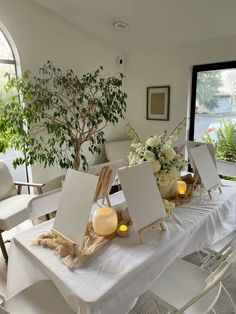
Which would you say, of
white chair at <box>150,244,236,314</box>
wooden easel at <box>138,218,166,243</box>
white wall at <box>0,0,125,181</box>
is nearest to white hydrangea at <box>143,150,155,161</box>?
wooden easel at <box>138,218,166,243</box>

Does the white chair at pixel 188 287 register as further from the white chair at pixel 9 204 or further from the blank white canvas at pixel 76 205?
the white chair at pixel 9 204

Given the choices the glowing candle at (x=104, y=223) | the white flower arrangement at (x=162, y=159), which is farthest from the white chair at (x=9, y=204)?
the white flower arrangement at (x=162, y=159)

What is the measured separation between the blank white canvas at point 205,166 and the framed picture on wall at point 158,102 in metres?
1.88

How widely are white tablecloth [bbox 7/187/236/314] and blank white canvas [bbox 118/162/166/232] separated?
0.33ft

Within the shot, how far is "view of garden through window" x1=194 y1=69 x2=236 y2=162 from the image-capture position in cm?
304

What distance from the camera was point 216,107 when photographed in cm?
318

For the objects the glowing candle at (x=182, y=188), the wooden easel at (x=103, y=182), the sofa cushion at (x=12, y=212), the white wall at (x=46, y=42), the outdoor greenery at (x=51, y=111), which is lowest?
the sofa cushion at (x=12, y=212)

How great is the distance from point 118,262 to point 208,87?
2868 mm

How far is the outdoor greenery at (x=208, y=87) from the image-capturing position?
3.13m

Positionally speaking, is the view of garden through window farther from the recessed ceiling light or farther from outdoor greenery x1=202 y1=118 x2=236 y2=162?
the recessed ceiling light

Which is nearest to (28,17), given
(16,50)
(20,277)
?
(16,50)

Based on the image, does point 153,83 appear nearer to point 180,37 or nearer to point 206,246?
point 180,37

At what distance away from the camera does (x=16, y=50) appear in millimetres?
2725

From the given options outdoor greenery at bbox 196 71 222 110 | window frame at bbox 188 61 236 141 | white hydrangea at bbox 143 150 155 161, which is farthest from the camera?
outdoor greenery at bbox 196 71 222 110
